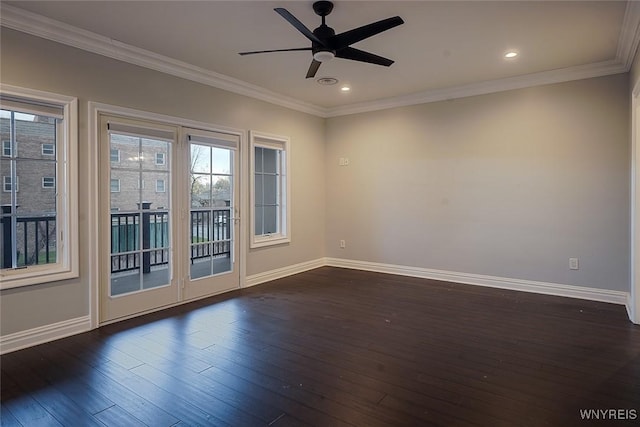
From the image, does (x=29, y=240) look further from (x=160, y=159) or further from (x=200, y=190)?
(x=200, y=190)

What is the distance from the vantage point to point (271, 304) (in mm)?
4195

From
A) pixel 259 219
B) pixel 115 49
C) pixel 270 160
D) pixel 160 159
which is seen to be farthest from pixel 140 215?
pixel 270 160

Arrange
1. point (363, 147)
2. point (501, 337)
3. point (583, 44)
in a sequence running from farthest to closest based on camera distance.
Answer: point (363, 147)
point (583, 44)
point (501, 337)

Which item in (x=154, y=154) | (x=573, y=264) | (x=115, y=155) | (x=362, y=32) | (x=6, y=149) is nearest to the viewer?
(x=362, y=32)

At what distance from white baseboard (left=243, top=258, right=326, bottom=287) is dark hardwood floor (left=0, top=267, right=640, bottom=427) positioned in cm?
98

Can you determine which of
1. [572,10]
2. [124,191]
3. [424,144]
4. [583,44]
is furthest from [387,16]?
[124,191]

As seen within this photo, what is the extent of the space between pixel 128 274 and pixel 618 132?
5.58m

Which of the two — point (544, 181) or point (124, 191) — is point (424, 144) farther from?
point (124, 191)

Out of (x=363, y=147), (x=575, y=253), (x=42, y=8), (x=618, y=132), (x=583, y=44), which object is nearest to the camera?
(x=42, y=8)

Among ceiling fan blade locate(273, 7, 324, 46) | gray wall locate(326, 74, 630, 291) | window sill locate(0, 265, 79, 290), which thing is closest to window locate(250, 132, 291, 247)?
gray wall locate(326, 74, 630, 291)

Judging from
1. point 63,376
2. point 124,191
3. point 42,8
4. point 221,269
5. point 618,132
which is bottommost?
point 63,376

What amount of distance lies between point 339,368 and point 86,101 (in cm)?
325

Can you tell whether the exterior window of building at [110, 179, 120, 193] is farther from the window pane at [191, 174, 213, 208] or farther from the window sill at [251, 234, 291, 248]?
the window sill at [251, 234, 291, 248]

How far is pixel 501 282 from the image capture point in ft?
15.9
